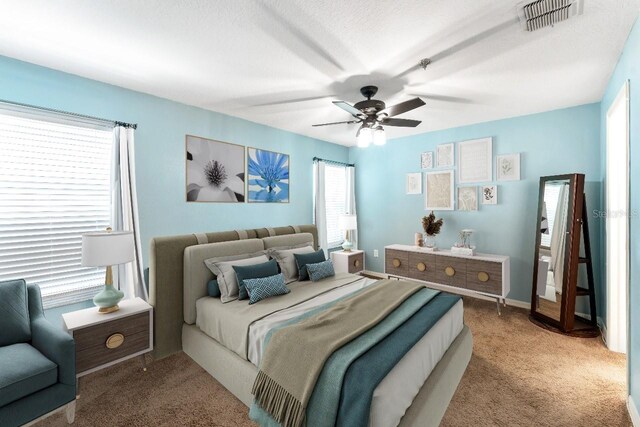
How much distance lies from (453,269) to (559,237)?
4.23 ft

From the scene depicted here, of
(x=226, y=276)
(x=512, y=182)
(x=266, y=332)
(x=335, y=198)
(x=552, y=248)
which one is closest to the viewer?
(x=266, y=332)

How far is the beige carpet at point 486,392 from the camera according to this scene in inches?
77.6

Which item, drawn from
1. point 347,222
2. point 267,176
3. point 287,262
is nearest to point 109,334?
point 287,262

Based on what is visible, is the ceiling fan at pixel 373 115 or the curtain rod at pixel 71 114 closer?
the curtain rod at pixel 71 114

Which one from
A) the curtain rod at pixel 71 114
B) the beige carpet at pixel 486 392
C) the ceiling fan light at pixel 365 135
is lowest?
the beige carpet at pixel 486 392

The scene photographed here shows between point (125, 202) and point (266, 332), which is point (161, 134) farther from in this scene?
point (266, 332)

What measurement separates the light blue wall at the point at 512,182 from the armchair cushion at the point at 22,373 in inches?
187

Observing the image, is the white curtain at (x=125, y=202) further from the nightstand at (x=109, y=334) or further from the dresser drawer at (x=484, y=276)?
the dresser drawer at (x=484, y=276)

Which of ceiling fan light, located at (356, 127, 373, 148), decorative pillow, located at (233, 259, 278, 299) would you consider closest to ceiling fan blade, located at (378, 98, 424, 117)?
ceiling fan light, located at (356, 127, 373, 148)

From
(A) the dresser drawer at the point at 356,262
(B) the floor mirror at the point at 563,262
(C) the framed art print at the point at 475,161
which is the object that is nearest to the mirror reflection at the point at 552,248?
(B) the floor mirror at the point at 563,262

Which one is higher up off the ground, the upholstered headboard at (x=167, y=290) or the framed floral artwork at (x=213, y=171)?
the framed floral artwork at (x=213, y=171)

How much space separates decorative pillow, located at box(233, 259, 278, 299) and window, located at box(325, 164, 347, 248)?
104 inches

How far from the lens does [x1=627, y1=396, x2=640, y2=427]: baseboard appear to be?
1858 mm

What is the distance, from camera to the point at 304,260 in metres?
3.34
